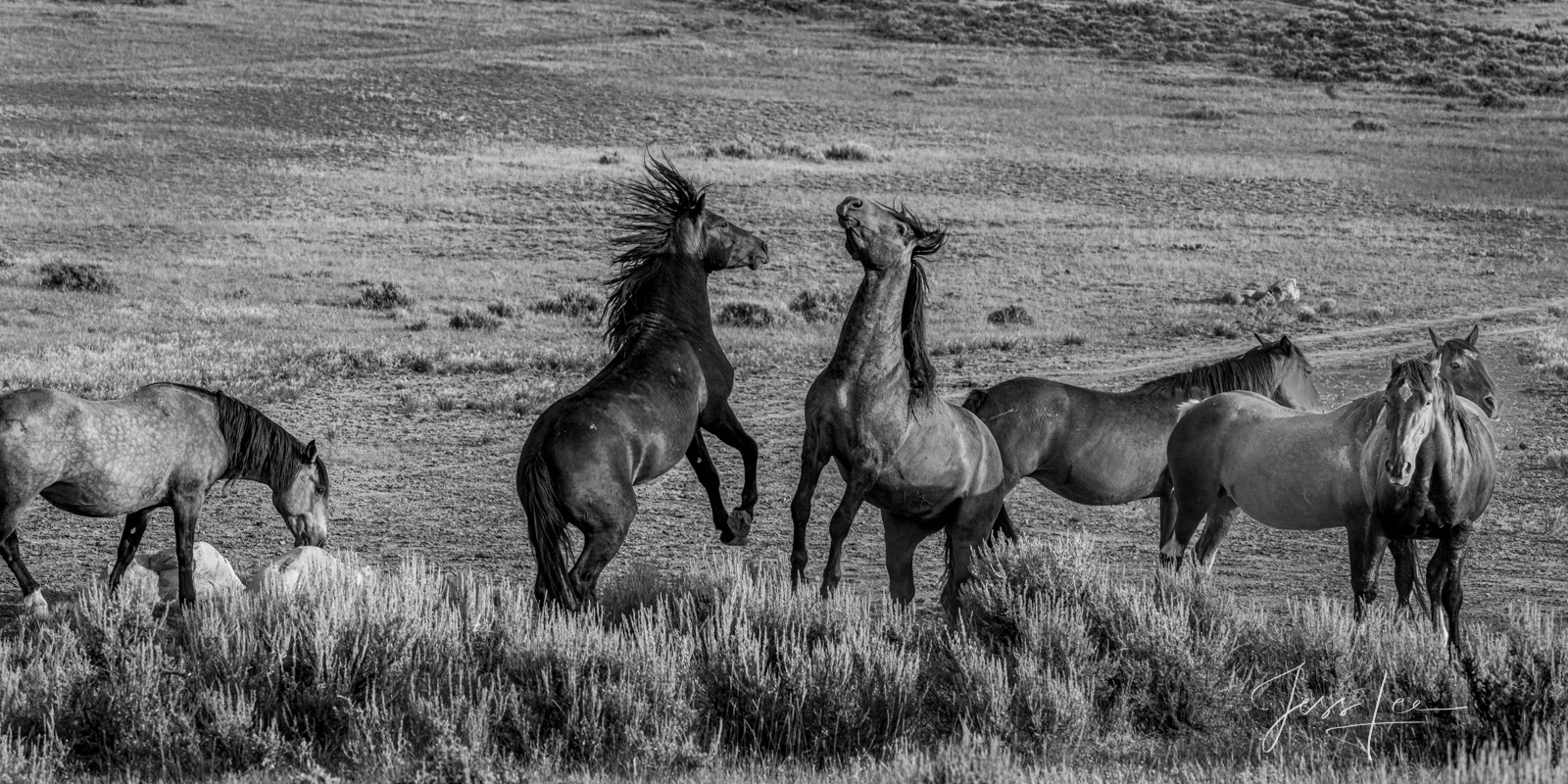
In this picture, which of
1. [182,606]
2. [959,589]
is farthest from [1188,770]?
[182,606]

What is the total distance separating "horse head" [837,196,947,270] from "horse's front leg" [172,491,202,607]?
4477mm

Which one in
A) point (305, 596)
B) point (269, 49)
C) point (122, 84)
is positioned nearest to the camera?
point (305, 596)

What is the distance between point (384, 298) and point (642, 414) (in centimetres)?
1566

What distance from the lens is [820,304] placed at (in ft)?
76.3

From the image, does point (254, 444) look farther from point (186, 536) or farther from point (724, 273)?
point (724, 273)

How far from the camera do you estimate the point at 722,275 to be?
26094mm

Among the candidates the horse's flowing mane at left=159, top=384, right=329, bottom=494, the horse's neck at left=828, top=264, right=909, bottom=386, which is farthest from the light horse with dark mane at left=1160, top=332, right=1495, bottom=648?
the horse's flowing mane at left=159, top=384, right=329, bottom=494

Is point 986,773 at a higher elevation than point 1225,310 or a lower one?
higher

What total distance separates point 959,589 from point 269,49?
48217mm

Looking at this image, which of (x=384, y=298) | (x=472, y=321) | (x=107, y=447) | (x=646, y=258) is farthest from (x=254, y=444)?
(x=384, y=298)

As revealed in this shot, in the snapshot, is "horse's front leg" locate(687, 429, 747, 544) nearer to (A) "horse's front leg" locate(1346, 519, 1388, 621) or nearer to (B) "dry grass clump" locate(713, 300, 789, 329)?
(A) "horse's front leg" locate(1346, 519, 1388, 621)

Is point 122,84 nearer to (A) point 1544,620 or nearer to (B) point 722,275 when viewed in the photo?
(B) point 722,275

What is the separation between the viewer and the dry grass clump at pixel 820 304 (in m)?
22.7

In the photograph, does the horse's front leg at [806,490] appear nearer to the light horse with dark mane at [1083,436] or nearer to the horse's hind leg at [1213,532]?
the light horse with dark mane at [1083,436]
